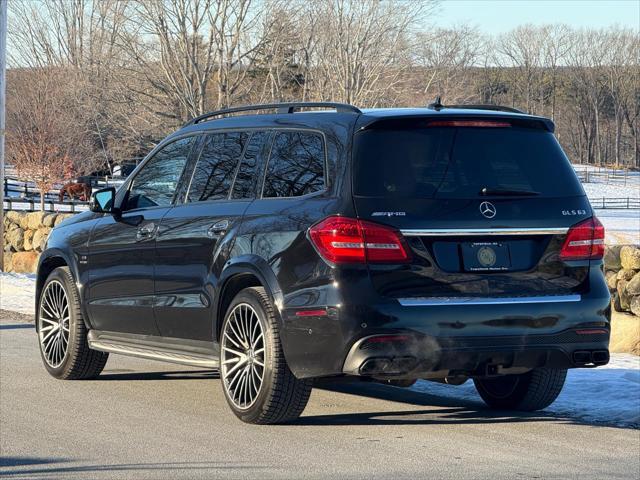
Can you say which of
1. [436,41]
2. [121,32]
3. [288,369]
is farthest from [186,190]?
[436,41]

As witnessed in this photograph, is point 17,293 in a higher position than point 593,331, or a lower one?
lower

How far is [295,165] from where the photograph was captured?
7.60 metres

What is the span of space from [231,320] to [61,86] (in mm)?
54930

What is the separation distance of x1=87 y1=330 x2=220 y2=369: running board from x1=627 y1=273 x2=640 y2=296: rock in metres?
6.49

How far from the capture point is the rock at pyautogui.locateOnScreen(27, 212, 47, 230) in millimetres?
23594

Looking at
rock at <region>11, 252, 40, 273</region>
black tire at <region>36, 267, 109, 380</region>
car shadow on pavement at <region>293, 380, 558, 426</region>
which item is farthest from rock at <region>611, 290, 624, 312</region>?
rock at <region>11, 252, 40, 273</region>

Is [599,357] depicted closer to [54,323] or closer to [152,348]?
[152,348]

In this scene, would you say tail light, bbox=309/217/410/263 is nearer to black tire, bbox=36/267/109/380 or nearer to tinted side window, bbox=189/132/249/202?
tinted side window, bbox=189/132/249/202

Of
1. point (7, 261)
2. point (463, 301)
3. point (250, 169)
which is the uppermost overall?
point (250, 169)

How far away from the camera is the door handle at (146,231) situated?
8641 millimetres

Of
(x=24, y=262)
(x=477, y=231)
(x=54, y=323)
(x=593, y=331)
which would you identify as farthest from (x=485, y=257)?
(x=24, y=262)

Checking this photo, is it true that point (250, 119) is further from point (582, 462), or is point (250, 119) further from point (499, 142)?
point (582, 462)

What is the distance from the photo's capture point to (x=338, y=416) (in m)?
8.04

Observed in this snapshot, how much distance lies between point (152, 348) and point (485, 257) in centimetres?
277
